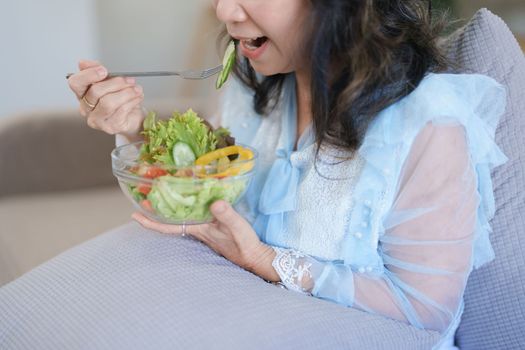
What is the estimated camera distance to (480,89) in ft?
3.05

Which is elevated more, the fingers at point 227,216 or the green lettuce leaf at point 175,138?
the green lettuce leaf at point 175,138

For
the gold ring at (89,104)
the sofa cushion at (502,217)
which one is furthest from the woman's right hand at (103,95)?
the sofa cushion at (502,217)

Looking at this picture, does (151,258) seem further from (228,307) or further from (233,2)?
(233,2)

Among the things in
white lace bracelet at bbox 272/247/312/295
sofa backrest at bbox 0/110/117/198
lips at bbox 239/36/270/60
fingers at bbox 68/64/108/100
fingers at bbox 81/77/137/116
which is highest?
lips at bbox 239/36/270/60

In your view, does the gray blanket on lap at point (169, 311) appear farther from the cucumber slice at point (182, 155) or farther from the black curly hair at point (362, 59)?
the black curly hair at point (362, 59)

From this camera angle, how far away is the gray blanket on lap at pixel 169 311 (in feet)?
2.56

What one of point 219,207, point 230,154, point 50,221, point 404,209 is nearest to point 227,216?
point 219,207

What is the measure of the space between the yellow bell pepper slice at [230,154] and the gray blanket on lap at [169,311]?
0.17m

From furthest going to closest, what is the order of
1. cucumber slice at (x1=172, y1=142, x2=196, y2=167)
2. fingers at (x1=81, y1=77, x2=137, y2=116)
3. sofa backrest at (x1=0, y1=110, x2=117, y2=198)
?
sofa backrest at (x1=0, y1=110, x2=117, y2=198) < fingers at (x1=81, y1=77, x2=137, y2=116) < cucumber slice at (x1=172, y1=142, x2=196, y2=167)

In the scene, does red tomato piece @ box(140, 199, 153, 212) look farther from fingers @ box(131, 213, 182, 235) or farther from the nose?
the nose

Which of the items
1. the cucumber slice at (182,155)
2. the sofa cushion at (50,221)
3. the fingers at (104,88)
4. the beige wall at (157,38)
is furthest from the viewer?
the beige wall at (157,38)

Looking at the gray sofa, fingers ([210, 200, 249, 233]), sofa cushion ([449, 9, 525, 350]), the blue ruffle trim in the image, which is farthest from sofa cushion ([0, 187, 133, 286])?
sofa cushion ([449, 9, 525, 350])

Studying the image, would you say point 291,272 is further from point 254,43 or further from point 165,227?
point 254,43

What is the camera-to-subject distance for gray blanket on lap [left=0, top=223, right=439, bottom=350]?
781 mm
